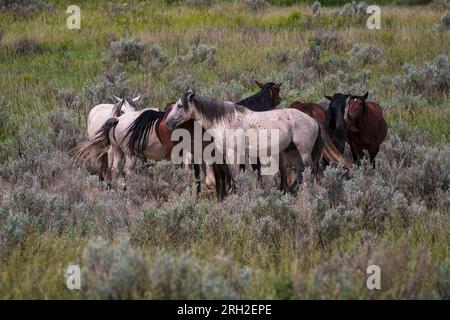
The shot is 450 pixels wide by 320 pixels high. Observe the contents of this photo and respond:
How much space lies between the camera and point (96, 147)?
36.2 ft

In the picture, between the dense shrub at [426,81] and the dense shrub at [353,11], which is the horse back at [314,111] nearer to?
the dense shrub at [426,81]

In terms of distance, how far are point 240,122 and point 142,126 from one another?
159 centimetres

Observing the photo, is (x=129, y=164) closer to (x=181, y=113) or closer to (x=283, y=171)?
(x=181, y=113)

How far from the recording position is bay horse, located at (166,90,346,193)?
9.29m

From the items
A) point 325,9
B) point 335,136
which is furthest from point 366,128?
point 325,9

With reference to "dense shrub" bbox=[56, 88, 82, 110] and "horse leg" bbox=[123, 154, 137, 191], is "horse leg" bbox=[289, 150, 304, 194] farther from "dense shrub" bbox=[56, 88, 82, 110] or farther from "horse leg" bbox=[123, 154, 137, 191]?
"dense shrub" bbox=[56, 88, 82, 110]

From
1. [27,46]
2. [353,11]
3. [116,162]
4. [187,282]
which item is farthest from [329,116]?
[353,11]

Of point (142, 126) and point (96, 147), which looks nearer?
point (142, 126)

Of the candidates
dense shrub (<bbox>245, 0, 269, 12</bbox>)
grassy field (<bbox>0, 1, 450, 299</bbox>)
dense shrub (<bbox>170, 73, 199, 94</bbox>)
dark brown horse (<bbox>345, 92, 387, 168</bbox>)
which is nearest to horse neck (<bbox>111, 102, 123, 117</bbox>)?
grassy field (<bbox>0, 1, 450, 299</bbox>)

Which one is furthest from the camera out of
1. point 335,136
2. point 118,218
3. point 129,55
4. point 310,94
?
point 129,55

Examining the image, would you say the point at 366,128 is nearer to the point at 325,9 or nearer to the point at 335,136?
the point at 335,136

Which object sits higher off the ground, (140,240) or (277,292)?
(277,292)
